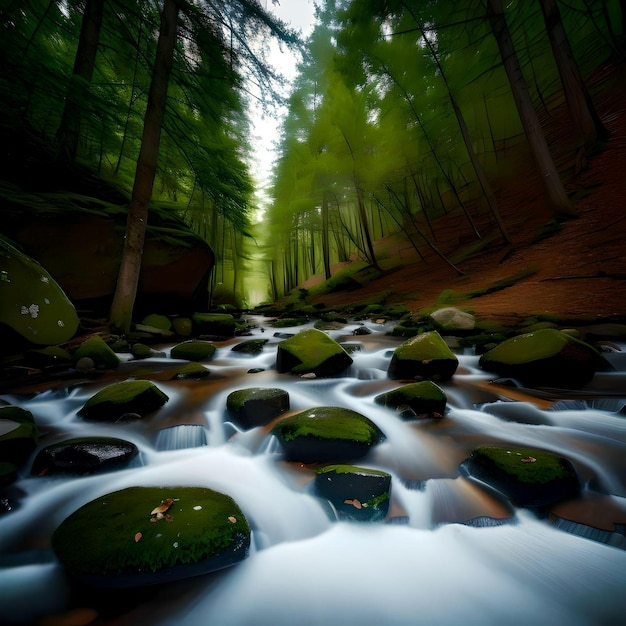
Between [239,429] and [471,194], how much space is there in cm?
1997

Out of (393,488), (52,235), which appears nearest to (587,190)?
(393,488)

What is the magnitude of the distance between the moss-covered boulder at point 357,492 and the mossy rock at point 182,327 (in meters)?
6.78

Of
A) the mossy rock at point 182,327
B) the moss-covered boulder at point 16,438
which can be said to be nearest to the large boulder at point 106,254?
the mossy rock at point 182,327

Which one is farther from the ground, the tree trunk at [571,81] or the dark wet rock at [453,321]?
the tree trunk at [571,81]

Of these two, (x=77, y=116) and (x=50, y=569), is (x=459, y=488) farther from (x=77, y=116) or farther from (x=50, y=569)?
(x=77, y=116)

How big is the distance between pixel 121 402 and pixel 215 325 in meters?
5.23

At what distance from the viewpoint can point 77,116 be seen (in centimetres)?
711

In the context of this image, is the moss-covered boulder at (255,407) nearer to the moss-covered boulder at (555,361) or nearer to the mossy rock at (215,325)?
the moss-covered boulder at (555,361)

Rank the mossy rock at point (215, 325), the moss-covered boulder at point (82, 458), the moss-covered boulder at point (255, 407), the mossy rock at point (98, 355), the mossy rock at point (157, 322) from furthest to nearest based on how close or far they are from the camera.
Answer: the mossy rock at point (215, 325) < the mossy rock at point (157, 322) < the mossy rock at point (98, 355) < the moss-covered boulder at point (255, 407) < the moss-covered boulder at point (82, 458)

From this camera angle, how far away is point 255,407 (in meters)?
2.85

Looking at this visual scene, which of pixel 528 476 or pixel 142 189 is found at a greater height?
pixel 142 189

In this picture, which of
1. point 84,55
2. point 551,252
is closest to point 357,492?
point 551,252

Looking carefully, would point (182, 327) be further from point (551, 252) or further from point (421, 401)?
point (551, 252)

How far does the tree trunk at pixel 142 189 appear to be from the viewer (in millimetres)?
5879
